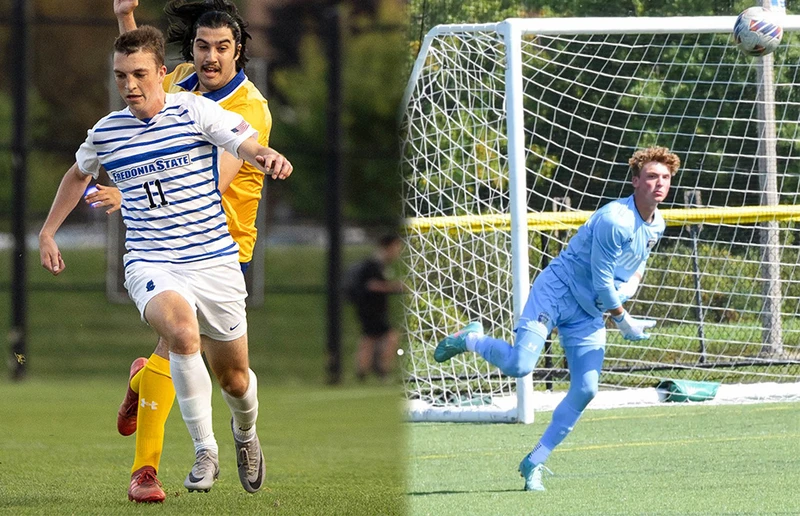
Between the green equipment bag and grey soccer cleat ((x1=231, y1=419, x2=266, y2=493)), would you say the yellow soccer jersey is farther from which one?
the green equipment bag

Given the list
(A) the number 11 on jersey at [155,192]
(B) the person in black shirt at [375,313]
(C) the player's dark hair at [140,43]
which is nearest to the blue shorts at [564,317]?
(A) the number 11 on jersey at [155,192]

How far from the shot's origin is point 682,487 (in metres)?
5.13

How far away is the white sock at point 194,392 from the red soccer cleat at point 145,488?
0.60 ft

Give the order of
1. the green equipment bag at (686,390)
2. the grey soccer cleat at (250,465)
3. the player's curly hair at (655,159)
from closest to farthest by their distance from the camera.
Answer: the grey soccer cleat at (250,465) < the player's curly hair at (655,159) < the green equipment bag at (686,390)

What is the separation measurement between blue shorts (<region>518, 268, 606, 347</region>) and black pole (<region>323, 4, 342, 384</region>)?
5731 mm

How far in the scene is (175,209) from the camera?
426 cm

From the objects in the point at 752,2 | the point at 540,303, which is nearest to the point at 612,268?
the point at 540,303

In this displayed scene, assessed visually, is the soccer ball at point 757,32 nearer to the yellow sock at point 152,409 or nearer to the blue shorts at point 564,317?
the blue shorts at point 564,317

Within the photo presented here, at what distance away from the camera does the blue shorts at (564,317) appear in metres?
5.34

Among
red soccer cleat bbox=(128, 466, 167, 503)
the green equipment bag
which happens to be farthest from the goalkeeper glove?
the green equipment bag

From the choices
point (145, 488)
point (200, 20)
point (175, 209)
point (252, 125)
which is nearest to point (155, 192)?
point (175, 209)

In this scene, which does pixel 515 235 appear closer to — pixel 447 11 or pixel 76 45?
pixel 447 11

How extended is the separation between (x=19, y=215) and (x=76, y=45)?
294 centimetres

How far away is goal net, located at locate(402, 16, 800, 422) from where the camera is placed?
311 inches
